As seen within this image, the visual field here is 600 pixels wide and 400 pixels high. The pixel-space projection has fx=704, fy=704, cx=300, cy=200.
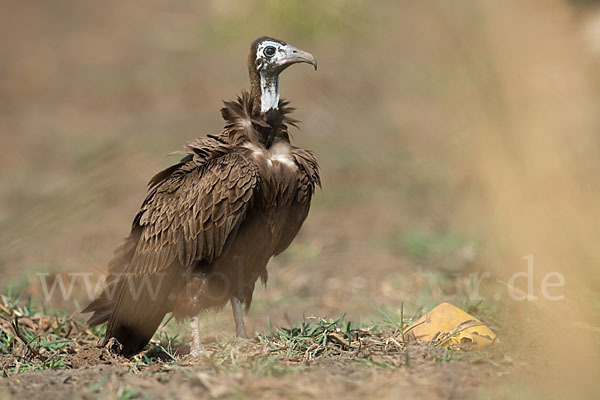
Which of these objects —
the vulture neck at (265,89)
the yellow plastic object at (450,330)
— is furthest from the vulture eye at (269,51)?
the yellow plastic object at (450,330)

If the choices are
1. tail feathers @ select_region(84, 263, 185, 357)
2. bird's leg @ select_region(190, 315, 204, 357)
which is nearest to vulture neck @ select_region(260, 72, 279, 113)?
tail feathers @ select_region(84, 263, 185, 357)

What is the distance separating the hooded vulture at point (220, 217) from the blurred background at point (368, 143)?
18.8 inches

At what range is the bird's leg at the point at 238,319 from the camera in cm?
444

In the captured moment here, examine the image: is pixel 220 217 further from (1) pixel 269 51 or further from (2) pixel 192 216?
(1) pixel 269 51

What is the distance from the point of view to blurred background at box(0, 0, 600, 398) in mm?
1370

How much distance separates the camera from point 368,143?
11117 mm

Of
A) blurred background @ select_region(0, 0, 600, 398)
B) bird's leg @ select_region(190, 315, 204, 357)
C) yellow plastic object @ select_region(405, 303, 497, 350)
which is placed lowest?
bird's leg @ select_region(190, 315, 204, 357)

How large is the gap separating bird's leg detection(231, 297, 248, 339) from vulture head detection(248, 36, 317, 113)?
49.2 inches

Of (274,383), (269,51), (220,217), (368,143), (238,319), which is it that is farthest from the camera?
(368,143)

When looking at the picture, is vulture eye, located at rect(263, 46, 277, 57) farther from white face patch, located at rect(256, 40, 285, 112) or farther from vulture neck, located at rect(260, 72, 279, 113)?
vulture neck, located at rect(260, 72, 279, 113)

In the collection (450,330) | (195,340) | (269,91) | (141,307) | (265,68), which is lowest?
(195,340)

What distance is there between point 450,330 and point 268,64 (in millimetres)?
2044

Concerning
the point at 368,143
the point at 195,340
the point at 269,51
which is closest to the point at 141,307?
the point at 195,340

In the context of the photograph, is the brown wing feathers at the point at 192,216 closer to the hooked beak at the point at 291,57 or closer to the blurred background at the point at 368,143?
the hooked beak at the point at 291,57
